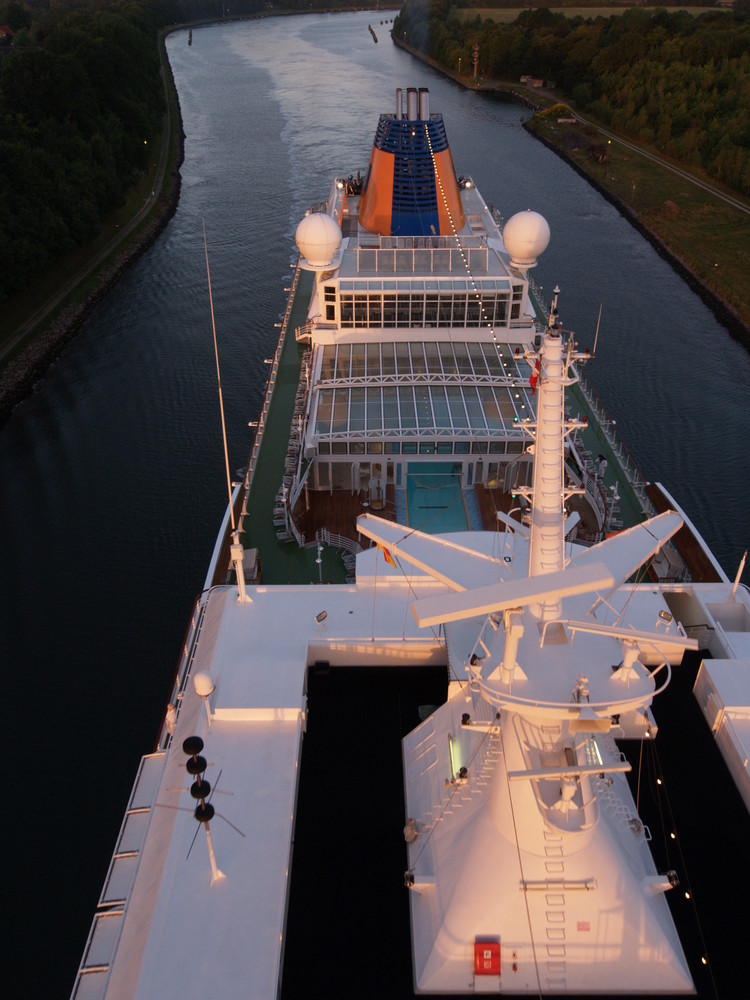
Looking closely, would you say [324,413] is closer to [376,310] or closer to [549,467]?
[376,310]

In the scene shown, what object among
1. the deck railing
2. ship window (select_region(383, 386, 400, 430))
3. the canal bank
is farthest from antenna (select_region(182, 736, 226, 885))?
the canal bank

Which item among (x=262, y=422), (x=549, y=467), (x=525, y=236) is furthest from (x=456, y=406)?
(x=549, y=467)

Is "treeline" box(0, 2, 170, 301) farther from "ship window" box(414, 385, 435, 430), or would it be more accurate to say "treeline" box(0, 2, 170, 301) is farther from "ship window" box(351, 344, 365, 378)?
"ship window" box(414, 385, 435, 430)

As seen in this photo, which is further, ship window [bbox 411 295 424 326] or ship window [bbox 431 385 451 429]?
ship window [bbox 411 295 424 326]

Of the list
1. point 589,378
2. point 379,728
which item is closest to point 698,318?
point 589,378

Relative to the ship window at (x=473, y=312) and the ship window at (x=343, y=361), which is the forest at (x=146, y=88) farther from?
the ship window at (x=473, y=312)

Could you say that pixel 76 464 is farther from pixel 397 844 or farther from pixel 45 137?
pixel 45 137
